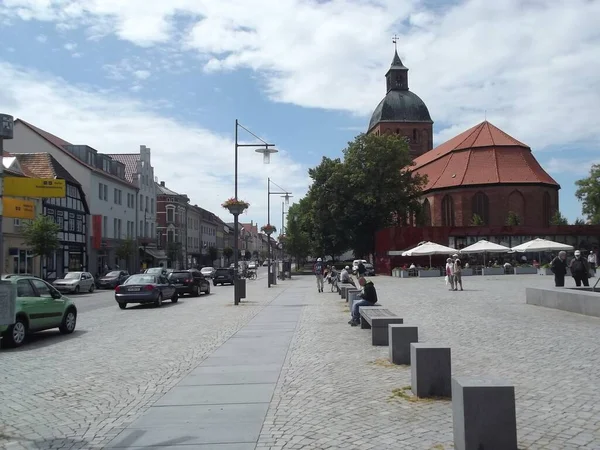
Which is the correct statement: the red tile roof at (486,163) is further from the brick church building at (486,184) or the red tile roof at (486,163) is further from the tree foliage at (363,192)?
the tree foliage at (363,192)

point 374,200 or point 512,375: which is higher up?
point 374,200

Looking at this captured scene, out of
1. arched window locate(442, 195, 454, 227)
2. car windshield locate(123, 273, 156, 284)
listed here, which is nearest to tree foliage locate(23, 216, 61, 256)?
car windshield locate(123, 273, 156, 284)

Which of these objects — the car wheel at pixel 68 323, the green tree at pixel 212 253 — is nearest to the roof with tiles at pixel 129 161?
the green tree at pixel 212 253

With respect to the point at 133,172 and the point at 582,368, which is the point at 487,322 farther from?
the point at 133,172

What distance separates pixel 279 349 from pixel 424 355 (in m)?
5.01

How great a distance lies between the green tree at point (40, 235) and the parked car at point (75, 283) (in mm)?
2295

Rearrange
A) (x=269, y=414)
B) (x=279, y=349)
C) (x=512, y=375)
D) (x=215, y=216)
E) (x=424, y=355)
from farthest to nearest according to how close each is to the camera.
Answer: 1. (x=215, y=216)
2. (x=279, y=349)
3. (x=512, y=375)
4. (x=424, y=355)
5. (x=269, y=414)

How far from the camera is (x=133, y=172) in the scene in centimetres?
7069

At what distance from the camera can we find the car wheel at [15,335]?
44.1ft

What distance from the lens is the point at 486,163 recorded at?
78.3 metres

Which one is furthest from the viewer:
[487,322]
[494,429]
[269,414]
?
[487,322]

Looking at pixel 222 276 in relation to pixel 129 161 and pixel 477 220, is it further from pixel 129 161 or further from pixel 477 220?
pixel 477 220

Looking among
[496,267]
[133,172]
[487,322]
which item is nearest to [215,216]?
[133,172]

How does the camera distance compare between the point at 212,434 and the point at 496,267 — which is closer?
the point at 212,434
